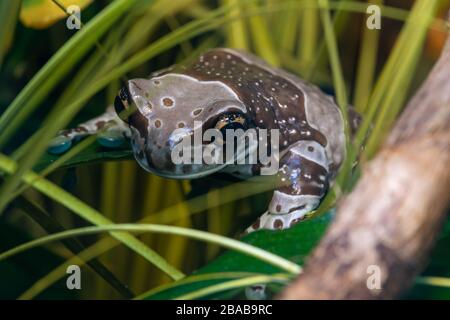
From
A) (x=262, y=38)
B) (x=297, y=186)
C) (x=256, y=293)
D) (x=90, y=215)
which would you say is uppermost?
(x=262, y=38)

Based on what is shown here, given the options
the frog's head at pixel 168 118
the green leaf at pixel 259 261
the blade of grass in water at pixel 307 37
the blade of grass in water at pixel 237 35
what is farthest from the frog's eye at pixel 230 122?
the blade of grass in water at pixel 307 37

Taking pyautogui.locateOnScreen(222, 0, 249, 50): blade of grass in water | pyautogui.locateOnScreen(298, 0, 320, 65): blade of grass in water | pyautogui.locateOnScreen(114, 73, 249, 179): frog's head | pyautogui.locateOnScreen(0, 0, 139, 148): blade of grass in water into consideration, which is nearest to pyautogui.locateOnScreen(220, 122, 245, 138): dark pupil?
pyautogui.locateOnScreen(114, 73, 249, 179): frog's head

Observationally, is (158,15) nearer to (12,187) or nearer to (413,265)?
(12,187)

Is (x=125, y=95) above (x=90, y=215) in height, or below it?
above

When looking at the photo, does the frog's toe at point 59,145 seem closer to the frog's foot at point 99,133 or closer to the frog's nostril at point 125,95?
the frog's foot at point 99,133

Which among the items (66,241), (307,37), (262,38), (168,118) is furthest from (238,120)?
(307,37)

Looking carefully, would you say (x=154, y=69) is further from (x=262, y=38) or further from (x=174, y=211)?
(x=174, y=211)

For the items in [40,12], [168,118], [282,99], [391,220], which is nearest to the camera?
[391,220]
